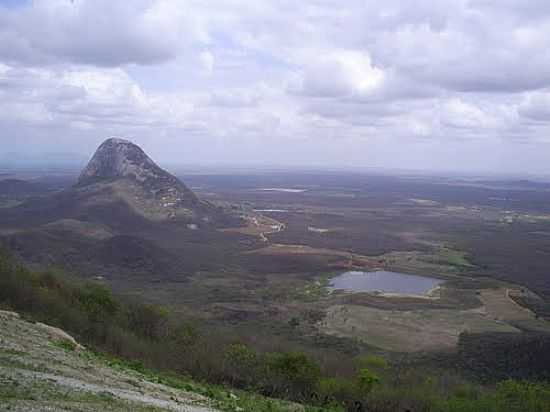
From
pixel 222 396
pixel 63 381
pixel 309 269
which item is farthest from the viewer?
pixel 309 269

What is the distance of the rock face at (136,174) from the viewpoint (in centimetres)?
12812

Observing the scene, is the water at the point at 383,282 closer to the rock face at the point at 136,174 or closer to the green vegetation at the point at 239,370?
the green vegetation at the point at 239,370

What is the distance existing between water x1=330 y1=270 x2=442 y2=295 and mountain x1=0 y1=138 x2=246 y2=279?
20.3 metres

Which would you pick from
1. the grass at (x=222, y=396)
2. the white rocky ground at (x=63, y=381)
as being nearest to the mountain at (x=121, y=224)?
the grass at (x=222, y=396)

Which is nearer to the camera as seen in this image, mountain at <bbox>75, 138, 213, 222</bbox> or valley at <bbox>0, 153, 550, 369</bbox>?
valley at <bbox>0, 153, 550, 369</bbox>

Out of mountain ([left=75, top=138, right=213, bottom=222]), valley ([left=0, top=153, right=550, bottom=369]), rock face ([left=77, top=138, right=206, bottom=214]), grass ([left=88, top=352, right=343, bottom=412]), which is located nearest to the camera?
grass ([left=88, top=352, right=343, bottom=412])

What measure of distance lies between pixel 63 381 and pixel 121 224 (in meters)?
96.9

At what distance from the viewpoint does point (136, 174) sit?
13562 centimetres

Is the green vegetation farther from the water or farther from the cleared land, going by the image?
the water

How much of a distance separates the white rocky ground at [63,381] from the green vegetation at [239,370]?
191 cm

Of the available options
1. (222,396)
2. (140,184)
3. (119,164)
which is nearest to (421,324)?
(222,396)

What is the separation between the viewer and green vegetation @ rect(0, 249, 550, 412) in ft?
93.4

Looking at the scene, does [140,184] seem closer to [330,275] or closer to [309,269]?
[309,269]

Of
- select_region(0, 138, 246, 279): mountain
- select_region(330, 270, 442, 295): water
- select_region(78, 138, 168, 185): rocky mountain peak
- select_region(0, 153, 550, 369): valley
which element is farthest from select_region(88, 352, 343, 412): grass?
select_region(78, 138, 168, 185): rocky mountain peak
